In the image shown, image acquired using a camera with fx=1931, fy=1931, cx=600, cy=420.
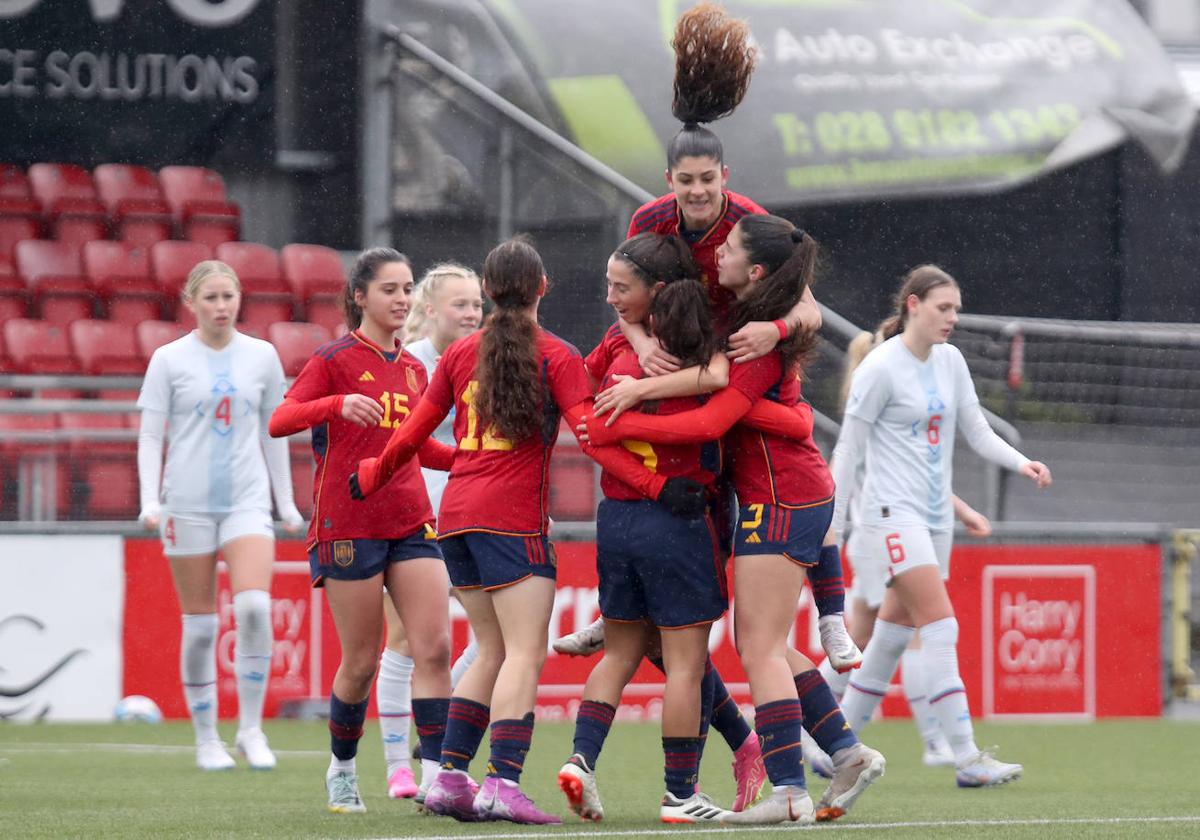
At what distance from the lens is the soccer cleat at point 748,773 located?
5281mm

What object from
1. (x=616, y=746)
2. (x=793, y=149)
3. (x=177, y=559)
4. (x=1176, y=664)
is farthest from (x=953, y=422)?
(x=793, y=149)

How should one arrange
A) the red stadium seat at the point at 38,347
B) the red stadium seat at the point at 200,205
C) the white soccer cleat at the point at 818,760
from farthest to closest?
the red stadium seat at the point at 200,205
the red stadium seat at the point at 38,347
the white soccer cleat at the point at 818,760

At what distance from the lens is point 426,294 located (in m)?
6.69

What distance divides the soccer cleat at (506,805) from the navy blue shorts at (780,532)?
824mm

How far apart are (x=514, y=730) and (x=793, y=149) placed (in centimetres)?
1129

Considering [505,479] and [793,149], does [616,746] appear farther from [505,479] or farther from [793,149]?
[793,149]

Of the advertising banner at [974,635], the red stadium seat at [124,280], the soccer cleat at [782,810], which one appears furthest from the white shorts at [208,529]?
the red stadium seat at [124,280]

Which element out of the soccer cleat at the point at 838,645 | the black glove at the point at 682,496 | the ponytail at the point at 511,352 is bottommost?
the soccer cleat at the point at 838,645

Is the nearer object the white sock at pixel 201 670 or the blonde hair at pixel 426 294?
the blonde hair at pixel 426 294

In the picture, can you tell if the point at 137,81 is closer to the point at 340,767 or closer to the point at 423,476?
the point at 423,476

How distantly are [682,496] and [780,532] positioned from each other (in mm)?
330

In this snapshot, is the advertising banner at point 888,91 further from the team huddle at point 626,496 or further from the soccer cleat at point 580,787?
the soccer cleat at point 580,787

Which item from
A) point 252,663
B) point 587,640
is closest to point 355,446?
point 587,640

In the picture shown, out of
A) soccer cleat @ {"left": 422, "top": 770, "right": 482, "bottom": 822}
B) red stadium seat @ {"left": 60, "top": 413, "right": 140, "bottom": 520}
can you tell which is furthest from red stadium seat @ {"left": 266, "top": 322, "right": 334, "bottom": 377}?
soccer cleat @ {"left": 422, "top": 770, "right": 482, "bottom": 822}
